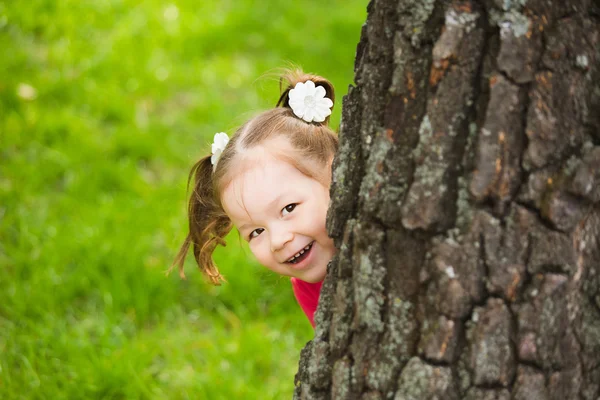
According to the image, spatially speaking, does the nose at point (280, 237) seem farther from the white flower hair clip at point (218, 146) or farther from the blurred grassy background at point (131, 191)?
the blurred grassy background at point (131, 191)

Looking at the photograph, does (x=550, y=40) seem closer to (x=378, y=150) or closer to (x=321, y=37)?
(x=378, y=150)

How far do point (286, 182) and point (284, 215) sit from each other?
9cm

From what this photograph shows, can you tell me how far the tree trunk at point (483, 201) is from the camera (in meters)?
1.15

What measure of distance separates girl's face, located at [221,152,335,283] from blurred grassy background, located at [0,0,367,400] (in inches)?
27.3

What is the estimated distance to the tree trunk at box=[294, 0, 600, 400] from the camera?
3.76 feet

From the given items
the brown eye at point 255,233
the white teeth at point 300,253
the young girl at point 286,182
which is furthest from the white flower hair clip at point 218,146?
the white teeth at point 300,253

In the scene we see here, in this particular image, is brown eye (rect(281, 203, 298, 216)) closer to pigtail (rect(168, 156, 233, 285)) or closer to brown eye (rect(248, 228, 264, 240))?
brown eye (rect(248, 228, 264, 240))

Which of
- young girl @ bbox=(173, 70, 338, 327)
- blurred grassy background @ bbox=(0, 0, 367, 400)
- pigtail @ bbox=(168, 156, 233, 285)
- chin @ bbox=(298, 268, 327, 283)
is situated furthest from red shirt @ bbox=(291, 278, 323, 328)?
blurred grassy background @ bbox=(0, 0, 367, 400)

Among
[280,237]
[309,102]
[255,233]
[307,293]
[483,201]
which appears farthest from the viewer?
[307,293]

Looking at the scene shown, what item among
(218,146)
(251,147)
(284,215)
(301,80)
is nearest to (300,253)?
(284,215)

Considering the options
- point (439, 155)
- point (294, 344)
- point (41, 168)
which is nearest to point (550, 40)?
point (439, 155)

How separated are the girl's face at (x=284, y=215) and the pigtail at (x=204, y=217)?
0.99 feet

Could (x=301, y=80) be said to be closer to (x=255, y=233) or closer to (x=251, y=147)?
(x=251, y=147)

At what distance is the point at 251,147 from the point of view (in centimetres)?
202
